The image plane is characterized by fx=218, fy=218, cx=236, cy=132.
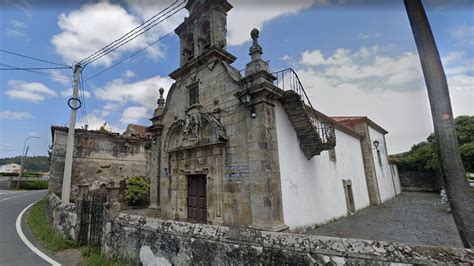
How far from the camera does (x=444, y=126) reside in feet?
9.66

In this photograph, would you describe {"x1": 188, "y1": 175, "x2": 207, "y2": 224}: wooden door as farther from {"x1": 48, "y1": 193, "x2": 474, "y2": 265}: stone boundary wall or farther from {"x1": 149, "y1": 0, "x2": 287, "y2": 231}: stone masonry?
{"x1": 48, "y1": 193, "x2": 474, "y2": 265}: stone boundary wall

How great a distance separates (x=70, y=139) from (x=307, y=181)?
1037 cm

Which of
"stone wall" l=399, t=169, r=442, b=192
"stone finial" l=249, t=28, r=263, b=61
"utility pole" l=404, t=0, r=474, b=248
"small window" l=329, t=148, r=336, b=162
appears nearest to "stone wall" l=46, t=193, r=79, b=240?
"stone finial" l=249, t=28, r=263, b=61

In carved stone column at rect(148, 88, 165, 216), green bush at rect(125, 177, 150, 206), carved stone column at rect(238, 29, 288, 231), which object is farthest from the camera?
green bush at rect(125, 177, 150, 206)

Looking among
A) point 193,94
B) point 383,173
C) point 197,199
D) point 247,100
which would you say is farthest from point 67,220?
point 383,173

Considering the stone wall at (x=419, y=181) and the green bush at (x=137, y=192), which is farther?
the stone wall at (x=419, y=181)

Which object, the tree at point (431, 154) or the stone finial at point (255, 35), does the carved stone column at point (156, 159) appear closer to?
the stone finial at point (255, 35)

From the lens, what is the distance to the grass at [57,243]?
14.9ft

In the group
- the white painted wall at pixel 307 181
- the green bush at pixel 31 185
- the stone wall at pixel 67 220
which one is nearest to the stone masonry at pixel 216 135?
the white painted wall at pixel 307 181

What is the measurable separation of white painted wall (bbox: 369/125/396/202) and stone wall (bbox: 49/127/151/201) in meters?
17.6

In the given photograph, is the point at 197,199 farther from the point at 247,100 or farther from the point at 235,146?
the point at 247,100

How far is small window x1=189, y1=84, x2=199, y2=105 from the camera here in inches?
371

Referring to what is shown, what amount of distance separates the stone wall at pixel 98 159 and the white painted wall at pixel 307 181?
11522mm

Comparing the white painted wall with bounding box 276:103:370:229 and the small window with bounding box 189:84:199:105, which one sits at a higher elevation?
the small window with bounding box 189:84:199:105
